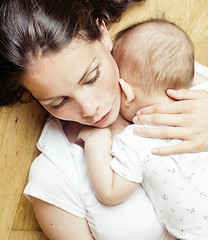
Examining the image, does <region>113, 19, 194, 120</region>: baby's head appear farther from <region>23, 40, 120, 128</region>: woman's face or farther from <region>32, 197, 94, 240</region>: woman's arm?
<region>32, 197, 94, 240</region>: woman's arm

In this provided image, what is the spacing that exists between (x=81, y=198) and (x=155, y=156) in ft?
0.99

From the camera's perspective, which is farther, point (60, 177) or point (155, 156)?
point (60, 177)

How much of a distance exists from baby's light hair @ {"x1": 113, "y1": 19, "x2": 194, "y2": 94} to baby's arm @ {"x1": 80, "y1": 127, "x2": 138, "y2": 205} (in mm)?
206

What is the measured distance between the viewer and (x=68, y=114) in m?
1.05

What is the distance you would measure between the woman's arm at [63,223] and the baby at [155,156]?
0.15 m

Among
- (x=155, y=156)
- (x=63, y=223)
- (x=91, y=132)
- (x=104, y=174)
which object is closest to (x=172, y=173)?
(x=155, y=156)

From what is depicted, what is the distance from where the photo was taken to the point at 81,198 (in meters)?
1.17

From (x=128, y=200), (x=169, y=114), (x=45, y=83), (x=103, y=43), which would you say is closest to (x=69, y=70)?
(x=45, y=83)

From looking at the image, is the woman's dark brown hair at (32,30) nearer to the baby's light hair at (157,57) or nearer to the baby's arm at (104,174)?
the baby's light hair at (157,57)

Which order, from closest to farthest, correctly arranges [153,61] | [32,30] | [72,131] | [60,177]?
[32,30]
[153,61]
[60,177]
[72,131]

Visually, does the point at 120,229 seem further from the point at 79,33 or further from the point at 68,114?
the point at 79,33

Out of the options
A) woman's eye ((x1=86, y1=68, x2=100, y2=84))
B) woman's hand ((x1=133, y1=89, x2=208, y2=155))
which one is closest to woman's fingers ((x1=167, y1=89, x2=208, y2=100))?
woman's hand ((x1=133, y1=89, x2=208, y2=155))

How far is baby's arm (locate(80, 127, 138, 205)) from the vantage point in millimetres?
1047

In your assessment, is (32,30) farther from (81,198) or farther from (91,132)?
(81,198)
